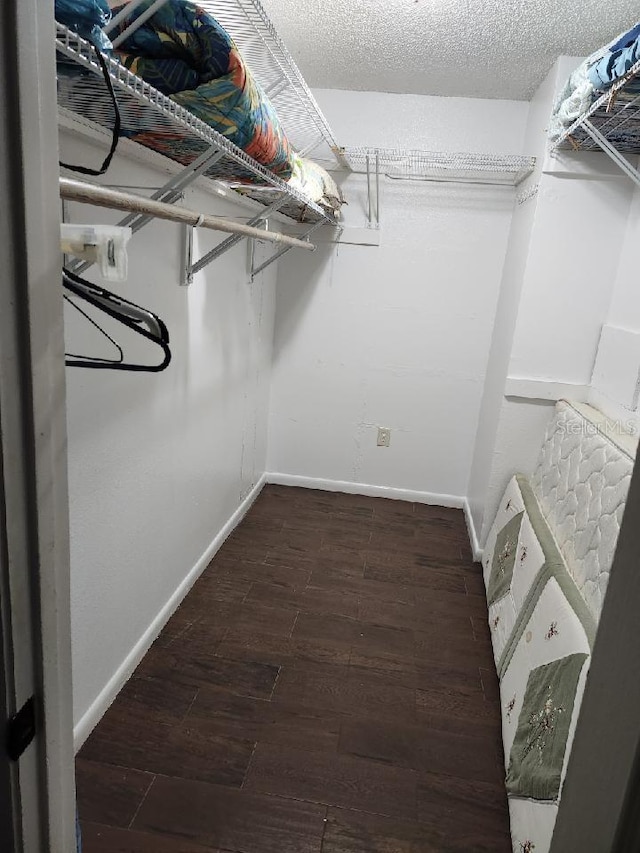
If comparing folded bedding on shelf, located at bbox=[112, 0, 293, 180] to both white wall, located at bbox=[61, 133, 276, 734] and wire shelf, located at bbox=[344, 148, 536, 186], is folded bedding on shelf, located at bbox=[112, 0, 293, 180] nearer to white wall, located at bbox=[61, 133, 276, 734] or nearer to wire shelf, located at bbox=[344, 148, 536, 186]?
white wall, located at bbox=[61, 133, 276, 734]

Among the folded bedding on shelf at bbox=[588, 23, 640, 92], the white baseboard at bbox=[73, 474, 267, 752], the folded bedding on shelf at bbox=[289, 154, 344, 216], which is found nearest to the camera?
the folded bedding on shelf at bbox=[588, 23, 640, 92]

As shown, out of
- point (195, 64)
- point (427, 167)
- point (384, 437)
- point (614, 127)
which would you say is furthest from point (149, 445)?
point (427, 167)

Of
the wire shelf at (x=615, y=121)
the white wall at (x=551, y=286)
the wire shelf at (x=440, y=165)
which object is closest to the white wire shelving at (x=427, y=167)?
the wire shelf at (x=440, y=165)

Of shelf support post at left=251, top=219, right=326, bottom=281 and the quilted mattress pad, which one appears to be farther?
shelf support post at left=251, top=219, right=326, bottom=281

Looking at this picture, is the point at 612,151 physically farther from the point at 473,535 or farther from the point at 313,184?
the point at 473,535

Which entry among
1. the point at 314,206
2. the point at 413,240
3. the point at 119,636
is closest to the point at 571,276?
the point at 413,240

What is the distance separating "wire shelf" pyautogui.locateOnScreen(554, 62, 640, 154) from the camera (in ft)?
5.60

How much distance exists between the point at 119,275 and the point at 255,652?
173 cm

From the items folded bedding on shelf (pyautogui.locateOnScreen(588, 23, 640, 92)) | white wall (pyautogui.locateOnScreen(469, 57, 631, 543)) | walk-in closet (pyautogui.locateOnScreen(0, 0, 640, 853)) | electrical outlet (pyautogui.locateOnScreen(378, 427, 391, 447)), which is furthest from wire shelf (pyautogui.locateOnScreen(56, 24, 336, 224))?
electrical outlet (pyautogui.locateOnScreen(378, 427, 391, 447))

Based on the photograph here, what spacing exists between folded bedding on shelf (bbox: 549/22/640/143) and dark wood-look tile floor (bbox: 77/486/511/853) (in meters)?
1.97

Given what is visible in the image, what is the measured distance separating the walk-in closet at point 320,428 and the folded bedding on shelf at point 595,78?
0.01m

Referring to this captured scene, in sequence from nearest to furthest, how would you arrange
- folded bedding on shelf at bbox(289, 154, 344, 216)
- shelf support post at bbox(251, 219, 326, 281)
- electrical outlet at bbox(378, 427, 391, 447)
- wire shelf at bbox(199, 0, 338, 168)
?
wire shelf at bbox(199, 0, 338, 168), folded bedding on shelf at bbox(289, 154, 344, 216), shelf support post at bbox(251, 219, 326, 281), electrical outlet at bbox(378, 427, 391, 447)

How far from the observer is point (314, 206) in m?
2.28

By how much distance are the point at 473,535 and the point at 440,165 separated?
1.97 metres
